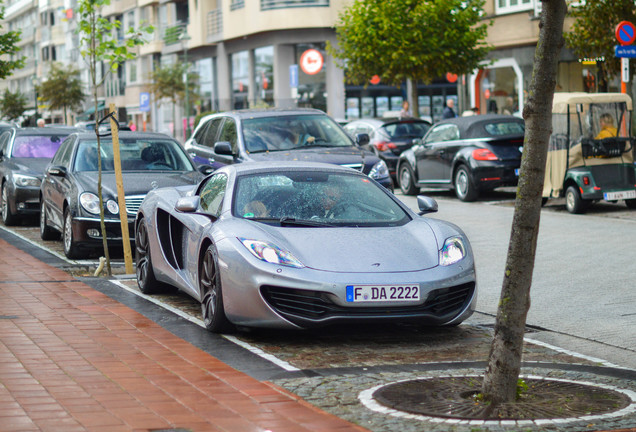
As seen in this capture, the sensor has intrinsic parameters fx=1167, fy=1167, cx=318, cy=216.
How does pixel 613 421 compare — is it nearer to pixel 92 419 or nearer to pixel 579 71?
pixel 92 419

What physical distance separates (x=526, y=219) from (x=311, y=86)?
45177mm

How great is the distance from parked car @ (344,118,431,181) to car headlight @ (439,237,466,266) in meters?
17.5

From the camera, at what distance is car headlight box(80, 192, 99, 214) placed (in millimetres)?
13859

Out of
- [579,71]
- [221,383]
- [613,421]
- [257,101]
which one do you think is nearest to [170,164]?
[221,383]

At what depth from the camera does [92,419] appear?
573cm

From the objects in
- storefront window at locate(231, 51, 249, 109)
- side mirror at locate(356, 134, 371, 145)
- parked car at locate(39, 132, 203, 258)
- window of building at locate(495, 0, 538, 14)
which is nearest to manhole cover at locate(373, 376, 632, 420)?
parked car at locate(39, 132, 203, 258)

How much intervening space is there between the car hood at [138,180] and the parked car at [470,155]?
28.1 feet

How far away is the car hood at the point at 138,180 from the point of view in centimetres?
1391

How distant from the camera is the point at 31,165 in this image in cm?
1933

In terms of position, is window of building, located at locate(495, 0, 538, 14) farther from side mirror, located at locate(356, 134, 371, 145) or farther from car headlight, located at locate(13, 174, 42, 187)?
car headlight, located at locate(13, 174, 42, 187)

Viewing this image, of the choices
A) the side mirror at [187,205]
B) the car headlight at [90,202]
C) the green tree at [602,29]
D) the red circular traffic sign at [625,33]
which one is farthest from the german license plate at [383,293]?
the green tree at [602,29]

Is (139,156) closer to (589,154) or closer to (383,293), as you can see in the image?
(589,154)

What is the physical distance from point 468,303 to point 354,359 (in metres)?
1.17

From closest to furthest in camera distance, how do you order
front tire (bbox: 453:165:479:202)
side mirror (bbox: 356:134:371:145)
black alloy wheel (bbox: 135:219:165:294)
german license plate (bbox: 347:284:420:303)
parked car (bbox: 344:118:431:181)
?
1. german license plate (bbox: 347:284:420:303)
2. black alloy wheel (bbox: 135:219:165:294)
3. side mirror (bbox: 356:134:371:145)
4. front tire (bbox: 453:165:479:202)
5. parked car (bbox: 344:118:431:181)
